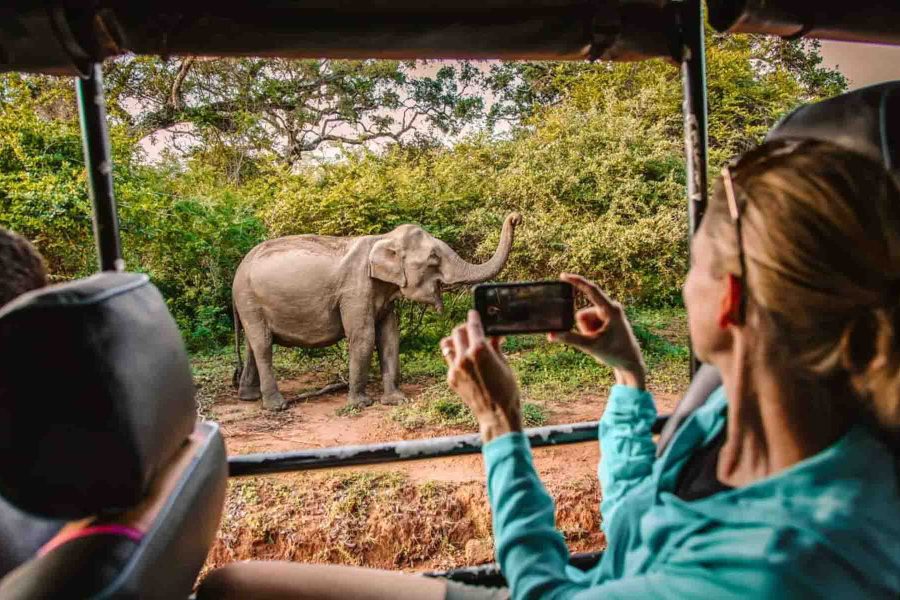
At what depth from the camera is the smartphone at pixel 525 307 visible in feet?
3.73

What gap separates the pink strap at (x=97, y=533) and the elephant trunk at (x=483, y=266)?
5892 mm

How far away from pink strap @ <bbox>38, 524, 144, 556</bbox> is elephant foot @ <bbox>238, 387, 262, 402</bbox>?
7.00 meters

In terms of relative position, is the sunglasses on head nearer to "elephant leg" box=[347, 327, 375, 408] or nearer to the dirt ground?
the dirt ground

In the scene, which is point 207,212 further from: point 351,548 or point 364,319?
point 351,548

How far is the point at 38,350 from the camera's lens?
0.75 m

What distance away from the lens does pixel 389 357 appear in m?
7.46

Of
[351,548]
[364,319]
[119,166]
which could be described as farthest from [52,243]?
[351,548]

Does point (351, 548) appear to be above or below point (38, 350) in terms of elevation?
below

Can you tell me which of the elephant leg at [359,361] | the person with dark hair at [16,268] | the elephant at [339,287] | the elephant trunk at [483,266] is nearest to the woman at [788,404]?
the person with dark hair at [16,268]

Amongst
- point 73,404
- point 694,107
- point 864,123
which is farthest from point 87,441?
point 694,107

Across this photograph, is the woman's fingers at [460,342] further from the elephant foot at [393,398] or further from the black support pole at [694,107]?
the elephant foot at [393,398]

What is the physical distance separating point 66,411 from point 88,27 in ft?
3.22

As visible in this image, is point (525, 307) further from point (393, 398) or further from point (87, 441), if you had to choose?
point (393, 398)

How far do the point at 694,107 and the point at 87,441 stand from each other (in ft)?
5.07
